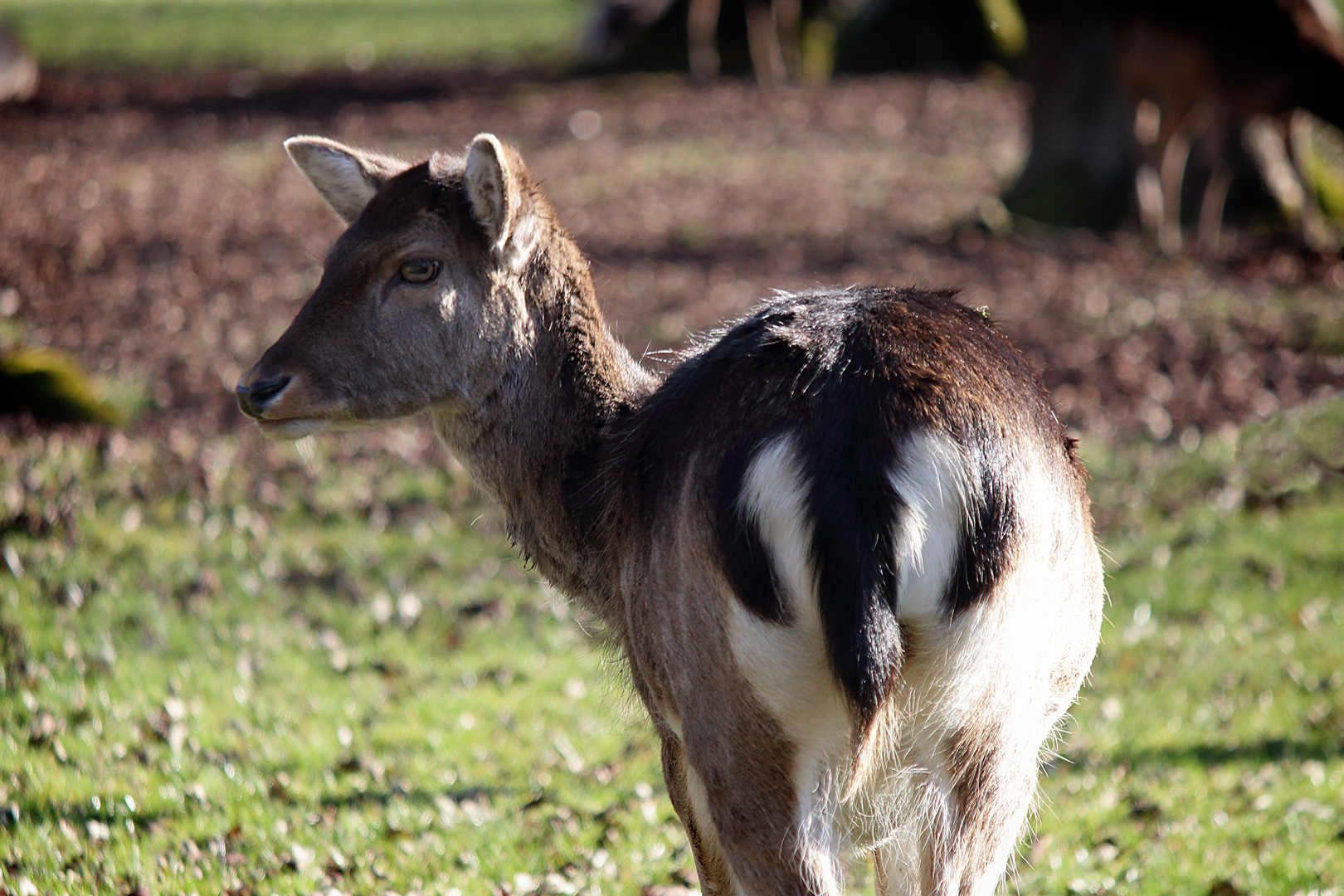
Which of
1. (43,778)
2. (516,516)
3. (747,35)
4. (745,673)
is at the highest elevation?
(745,673)

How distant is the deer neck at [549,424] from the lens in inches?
144

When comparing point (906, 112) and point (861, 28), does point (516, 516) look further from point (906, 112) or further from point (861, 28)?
point (861, 28)

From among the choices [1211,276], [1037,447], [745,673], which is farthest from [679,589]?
[1211,276]

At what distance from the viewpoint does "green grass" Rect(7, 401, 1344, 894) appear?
4.44 m

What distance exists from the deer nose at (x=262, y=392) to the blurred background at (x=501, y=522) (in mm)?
1044

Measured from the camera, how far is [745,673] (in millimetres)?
2590

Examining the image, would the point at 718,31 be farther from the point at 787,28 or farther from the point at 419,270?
the point at 419,270

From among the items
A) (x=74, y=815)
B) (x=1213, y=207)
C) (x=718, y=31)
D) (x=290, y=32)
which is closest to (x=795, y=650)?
(x=74, y=815)

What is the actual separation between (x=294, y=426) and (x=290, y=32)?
26.8 meters

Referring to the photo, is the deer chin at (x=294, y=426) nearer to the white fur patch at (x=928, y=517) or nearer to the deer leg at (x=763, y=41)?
the white fur patch at (x=928, y=517)

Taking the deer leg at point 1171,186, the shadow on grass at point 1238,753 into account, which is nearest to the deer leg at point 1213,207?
the deer leg at point 1171,186

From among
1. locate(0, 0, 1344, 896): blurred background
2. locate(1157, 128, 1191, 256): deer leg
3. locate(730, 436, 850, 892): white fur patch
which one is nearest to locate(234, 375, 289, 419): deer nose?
locate(0, 0, 1344, 896): blurred background

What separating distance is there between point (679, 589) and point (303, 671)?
12.2 ft

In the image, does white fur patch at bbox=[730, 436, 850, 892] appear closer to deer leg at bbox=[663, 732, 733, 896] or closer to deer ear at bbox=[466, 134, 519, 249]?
deer leg at bbox=[663, 732, 733, 896]
